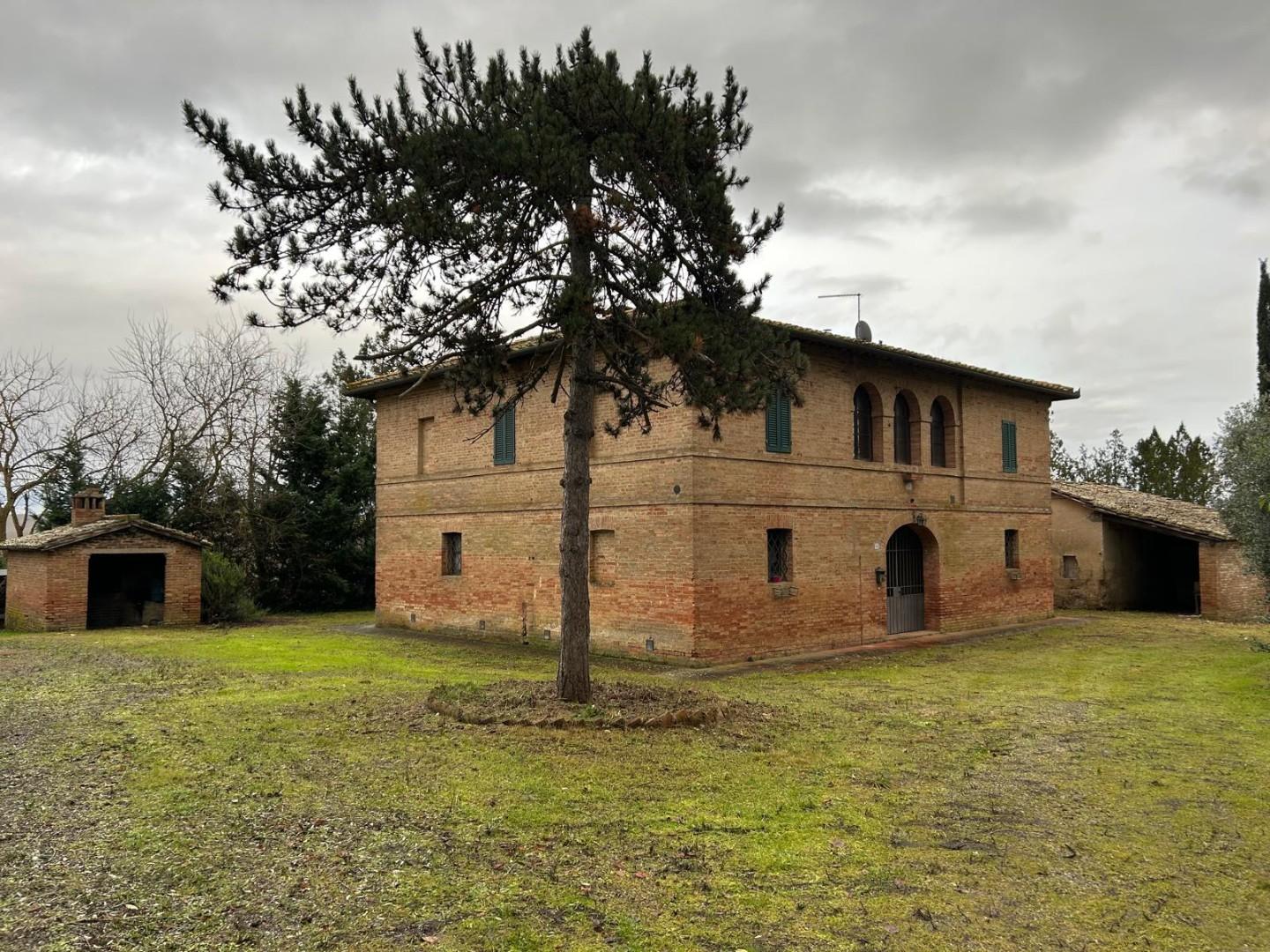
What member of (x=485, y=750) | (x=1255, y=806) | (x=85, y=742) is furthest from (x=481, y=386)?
(x=1255, y=806)

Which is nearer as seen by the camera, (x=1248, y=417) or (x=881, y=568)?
(x=1248, y=417)

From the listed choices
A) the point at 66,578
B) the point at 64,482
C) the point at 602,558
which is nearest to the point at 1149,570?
the point at 602,558

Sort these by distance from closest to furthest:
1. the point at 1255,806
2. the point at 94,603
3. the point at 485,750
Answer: the point at 1255,806 → the point at 485,750 → the point at 94,603

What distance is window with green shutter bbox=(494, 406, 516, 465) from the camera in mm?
18384

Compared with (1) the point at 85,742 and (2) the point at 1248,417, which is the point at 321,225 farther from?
(2) the point at 1248,417

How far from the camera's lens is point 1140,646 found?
717 inches

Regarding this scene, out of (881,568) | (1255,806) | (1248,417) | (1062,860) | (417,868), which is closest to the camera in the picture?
(417,868)

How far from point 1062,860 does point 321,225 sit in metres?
8.09

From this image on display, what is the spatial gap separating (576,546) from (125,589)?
19.3 metres

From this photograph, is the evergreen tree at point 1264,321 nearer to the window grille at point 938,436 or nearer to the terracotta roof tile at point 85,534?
the window grille at point 938,436

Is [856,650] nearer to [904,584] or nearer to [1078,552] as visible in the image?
[904,584]

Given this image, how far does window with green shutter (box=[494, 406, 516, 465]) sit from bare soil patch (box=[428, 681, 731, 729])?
8112mm

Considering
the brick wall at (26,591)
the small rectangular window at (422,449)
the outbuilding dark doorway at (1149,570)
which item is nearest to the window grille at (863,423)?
the small rectangular window at (422,449)

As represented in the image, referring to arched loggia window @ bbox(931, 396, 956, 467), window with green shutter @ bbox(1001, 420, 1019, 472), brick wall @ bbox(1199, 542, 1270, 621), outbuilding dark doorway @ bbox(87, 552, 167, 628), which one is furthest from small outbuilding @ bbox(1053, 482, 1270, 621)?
outbuilding dark doorway @ bbox(87, 552, 167, 628)
